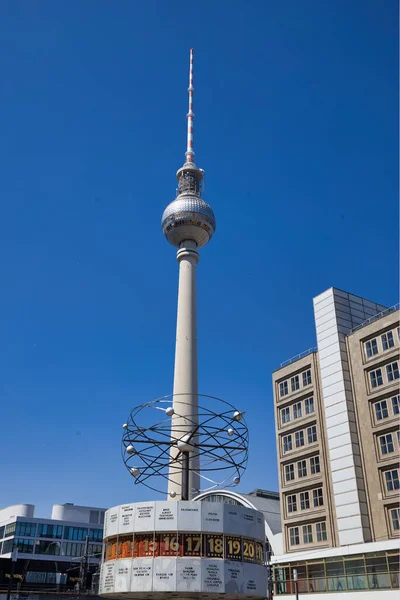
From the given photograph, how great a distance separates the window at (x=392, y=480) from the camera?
55.5 m

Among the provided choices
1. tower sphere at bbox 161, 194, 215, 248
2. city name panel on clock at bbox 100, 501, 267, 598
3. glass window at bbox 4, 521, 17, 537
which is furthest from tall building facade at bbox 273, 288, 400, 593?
glass window at bbox 4, 521, 17, 537

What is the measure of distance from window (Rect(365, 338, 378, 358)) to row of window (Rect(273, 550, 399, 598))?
20.0 metres

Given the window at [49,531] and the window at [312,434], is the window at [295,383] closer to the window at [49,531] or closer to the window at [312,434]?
the window at [312,434]

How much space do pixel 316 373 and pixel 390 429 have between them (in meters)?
12.6

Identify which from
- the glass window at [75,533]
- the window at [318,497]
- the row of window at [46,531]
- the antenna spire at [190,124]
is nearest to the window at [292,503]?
the window at [318,497]

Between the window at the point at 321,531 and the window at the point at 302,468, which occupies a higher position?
the window at the point at 302,468

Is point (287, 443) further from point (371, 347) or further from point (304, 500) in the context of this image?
point (371, 347)

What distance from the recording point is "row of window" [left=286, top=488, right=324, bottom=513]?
63250mm

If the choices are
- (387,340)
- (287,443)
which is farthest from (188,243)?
(387,340)

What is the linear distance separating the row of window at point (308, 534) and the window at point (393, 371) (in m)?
17.7

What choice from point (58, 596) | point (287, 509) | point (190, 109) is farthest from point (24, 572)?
point (190, 109)

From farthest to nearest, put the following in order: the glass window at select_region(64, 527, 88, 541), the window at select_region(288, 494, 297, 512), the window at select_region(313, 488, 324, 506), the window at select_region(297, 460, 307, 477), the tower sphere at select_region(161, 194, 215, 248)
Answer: the glass window at select_region(64, 527, 88, 541), the tower sphere at select_region(161, 194, 215, 248), the window at select_region(288, 494, 297, 512), the window at select_region(297, 460, 307, 477), the window at select_region(313, 488, 324, 506)

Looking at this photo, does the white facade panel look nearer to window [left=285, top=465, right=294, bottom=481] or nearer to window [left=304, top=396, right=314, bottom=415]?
window [left=285, top=465, right=294, bottom=481]

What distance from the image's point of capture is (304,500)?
6531 centimetres
